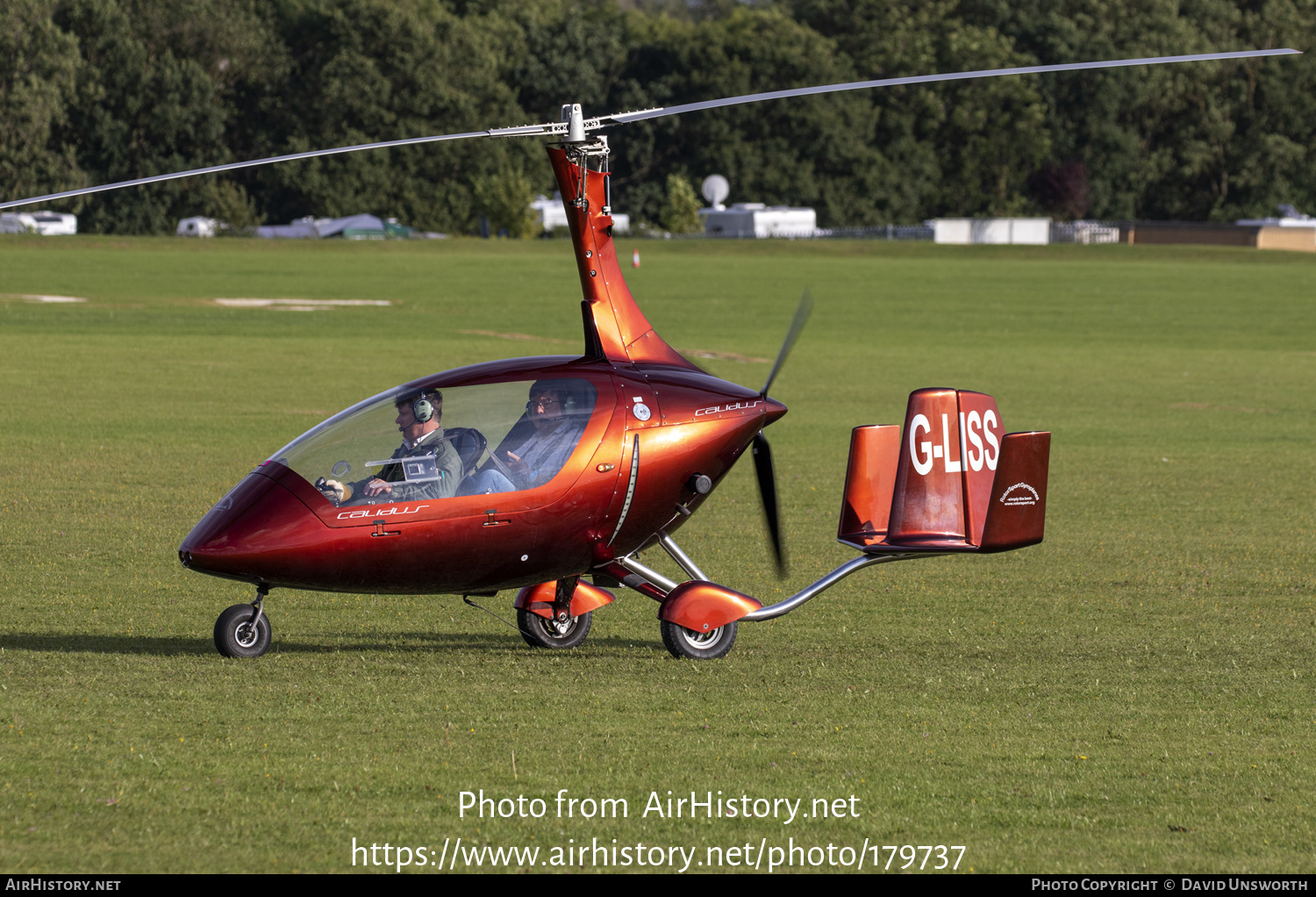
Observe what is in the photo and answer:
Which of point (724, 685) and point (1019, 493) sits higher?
point (1019, 493)

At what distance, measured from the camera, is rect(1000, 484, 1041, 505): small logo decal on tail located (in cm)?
1039

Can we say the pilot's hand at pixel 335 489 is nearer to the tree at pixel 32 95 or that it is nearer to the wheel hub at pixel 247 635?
the wheel hub at pixel 247 635

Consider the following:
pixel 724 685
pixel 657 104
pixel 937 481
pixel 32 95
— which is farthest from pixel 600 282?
pixel 657 104

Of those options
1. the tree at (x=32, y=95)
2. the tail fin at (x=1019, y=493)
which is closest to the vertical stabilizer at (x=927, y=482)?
the tail fin at (x=1019, y=493)

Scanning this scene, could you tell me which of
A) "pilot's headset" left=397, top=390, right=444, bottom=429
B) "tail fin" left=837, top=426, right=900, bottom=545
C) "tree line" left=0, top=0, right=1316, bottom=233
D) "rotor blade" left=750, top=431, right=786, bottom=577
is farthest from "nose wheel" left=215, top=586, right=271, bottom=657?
"tree line" left=0, top=0, right=1316, bottom=233

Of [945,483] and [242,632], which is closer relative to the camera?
[242,632]

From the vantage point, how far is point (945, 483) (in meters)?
10.8

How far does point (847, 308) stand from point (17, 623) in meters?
43.3

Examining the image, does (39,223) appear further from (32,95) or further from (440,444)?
(440,444)

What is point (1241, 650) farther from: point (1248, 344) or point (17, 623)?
point (1248, 344)

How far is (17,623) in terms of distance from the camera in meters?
11.4

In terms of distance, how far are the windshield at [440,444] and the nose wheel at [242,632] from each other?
971 millimetres

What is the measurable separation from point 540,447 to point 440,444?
640mm

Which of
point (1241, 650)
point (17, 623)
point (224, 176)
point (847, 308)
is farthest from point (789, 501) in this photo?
point (224, 176)
